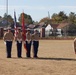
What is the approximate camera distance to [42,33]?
79.6 meters

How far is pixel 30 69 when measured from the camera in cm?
1603

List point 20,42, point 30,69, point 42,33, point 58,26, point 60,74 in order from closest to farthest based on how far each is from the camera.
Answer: point 60,74 < point 30,69 < point 20,42 < point 42,33 < point 58,26

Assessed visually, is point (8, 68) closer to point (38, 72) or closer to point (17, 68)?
point (17, 68)

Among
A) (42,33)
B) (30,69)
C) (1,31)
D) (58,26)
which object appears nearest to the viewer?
(30,69)

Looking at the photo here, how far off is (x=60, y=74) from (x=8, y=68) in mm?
2953

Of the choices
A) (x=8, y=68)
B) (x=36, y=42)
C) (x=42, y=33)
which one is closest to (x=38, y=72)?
(x=8, y=68)

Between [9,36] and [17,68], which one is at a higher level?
[9,36]

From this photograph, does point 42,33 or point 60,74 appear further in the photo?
point 42,33

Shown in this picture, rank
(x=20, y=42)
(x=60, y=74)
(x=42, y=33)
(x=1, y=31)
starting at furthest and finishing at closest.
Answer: (x=42, y=33) < (x=1, y=31) < (x=20, y=42) < (x=60, y=74)

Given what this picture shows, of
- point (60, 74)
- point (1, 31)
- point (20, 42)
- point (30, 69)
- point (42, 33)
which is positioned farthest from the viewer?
point (42, 33)

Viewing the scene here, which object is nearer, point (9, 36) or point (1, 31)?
point (9, 36)

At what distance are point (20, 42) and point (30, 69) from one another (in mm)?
6297

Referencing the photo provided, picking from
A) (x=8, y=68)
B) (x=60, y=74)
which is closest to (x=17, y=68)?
(x=8, y=68)

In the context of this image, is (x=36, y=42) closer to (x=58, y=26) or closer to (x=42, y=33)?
(x=42, y=33)
